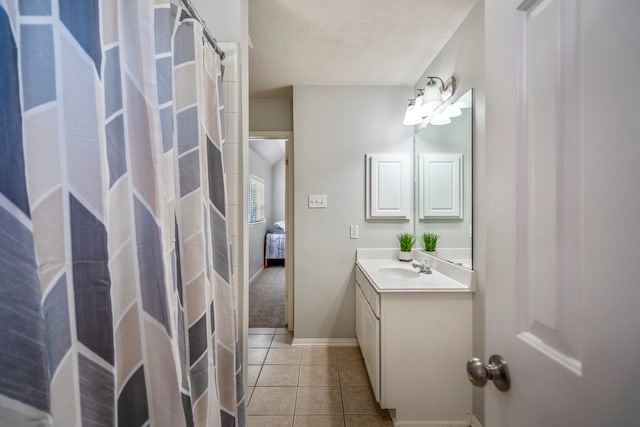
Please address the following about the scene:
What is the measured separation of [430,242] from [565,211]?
186 centimetres

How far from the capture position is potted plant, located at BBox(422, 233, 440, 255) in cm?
215

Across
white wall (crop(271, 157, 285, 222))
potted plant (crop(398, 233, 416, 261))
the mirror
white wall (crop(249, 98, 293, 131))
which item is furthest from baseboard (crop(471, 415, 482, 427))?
white wall (crop(271, 157, 285, 222))

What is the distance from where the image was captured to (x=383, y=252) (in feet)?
8.42

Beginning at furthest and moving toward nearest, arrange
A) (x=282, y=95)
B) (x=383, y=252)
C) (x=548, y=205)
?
(x=282, y=95), (x=383, y=252), (x=548, y=205)

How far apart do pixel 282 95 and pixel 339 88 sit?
2.05 feet

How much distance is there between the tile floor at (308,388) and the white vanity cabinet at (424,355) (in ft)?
0.73

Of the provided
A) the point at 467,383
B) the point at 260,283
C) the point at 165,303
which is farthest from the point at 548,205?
the point at 260,283

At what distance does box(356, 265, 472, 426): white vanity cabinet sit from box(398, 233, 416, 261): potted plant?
804 mm

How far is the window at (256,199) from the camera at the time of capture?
16.3ft

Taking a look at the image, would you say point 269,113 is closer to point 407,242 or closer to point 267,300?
point 407,242

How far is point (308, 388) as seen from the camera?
6.45 ft

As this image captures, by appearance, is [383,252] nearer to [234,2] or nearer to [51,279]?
[234,2]

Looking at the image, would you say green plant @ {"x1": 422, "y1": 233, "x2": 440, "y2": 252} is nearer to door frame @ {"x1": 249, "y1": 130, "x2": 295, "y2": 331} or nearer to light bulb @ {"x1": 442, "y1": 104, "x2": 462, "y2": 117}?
light bulb @ {"x1": 442, "y1": 104, "x2": 462, "y2": 117}

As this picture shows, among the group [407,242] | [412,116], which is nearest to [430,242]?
[407,242]
